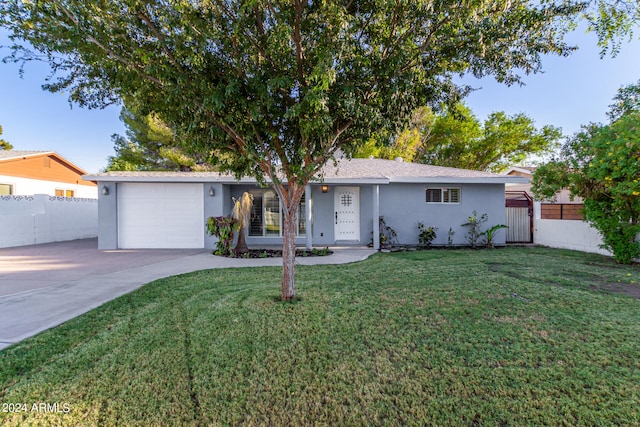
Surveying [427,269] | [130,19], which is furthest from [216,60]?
[427,269]

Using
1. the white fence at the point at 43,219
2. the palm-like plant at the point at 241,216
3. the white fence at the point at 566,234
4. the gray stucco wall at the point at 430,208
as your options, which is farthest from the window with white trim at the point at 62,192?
the white fence at the point at 566,234

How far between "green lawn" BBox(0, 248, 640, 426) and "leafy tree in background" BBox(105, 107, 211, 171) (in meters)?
13.7

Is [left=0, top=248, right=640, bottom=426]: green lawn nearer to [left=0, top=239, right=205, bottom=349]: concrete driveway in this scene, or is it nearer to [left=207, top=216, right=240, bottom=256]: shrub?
[left=0, top=239, right=205, bottom=349]: concrete driveway

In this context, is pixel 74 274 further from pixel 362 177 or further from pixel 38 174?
pixel 38 174

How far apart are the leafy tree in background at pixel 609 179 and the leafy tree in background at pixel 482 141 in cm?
1347

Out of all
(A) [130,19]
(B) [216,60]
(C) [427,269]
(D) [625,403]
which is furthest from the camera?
(C) [427,269]

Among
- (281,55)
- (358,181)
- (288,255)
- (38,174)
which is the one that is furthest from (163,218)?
(38,174)

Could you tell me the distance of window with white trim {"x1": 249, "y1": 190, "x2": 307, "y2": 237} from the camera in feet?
37.3

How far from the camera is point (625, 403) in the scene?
2256 mm

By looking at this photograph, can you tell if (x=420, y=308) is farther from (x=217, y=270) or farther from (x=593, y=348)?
(x=217, y=270)

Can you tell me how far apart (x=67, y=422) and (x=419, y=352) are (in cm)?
289

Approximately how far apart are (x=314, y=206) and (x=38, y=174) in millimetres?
17093

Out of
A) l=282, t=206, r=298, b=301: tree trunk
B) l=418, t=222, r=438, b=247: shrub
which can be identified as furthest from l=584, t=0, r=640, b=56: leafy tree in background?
l=418, t=222, r=438, b=247: shrub

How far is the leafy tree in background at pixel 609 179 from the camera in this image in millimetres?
6504
